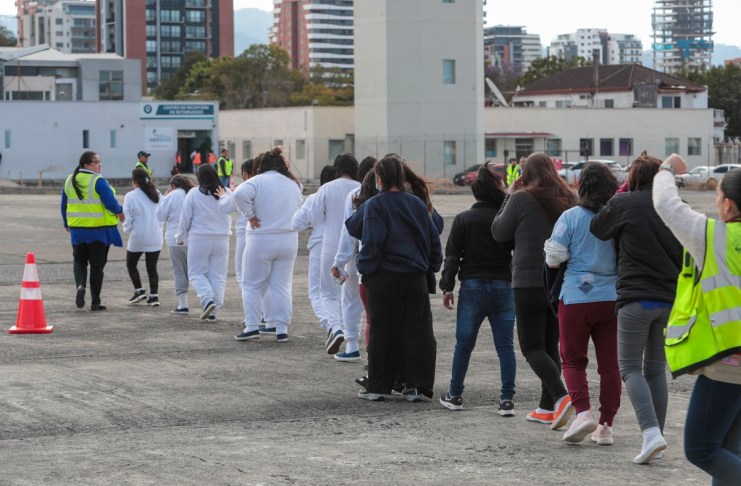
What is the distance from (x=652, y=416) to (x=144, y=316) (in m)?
8.63

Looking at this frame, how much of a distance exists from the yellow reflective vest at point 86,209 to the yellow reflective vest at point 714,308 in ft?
35.2

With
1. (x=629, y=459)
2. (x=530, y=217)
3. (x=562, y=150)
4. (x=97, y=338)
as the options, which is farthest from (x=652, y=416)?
(x=562, y=150)

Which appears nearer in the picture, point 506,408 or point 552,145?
point 506,408

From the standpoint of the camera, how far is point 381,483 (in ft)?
22.0

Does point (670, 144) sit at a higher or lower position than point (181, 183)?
higher

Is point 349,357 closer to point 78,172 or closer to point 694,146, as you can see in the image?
point 78,172

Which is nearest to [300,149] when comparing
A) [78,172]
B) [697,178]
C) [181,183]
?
[697,178]

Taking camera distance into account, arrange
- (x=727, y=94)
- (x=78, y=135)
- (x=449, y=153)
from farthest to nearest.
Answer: (x=727, y=94) < (x=449, y=153) < (x=78, y=135)

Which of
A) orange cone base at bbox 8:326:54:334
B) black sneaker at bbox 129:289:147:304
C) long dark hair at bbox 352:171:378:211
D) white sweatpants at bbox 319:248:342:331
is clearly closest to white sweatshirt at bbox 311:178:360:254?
white sweatpants at bbox 319:248:342:331

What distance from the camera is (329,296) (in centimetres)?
1173

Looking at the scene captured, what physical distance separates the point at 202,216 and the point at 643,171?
25.2 feet

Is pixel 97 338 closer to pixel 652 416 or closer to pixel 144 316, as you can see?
pixel 144 316

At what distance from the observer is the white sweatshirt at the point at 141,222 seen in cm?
1591

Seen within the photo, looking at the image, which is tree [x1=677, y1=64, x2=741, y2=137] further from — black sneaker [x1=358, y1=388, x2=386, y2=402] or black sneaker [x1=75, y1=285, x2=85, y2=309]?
black sneaker [x1=358, y1=388, x2=386, y2=402]
